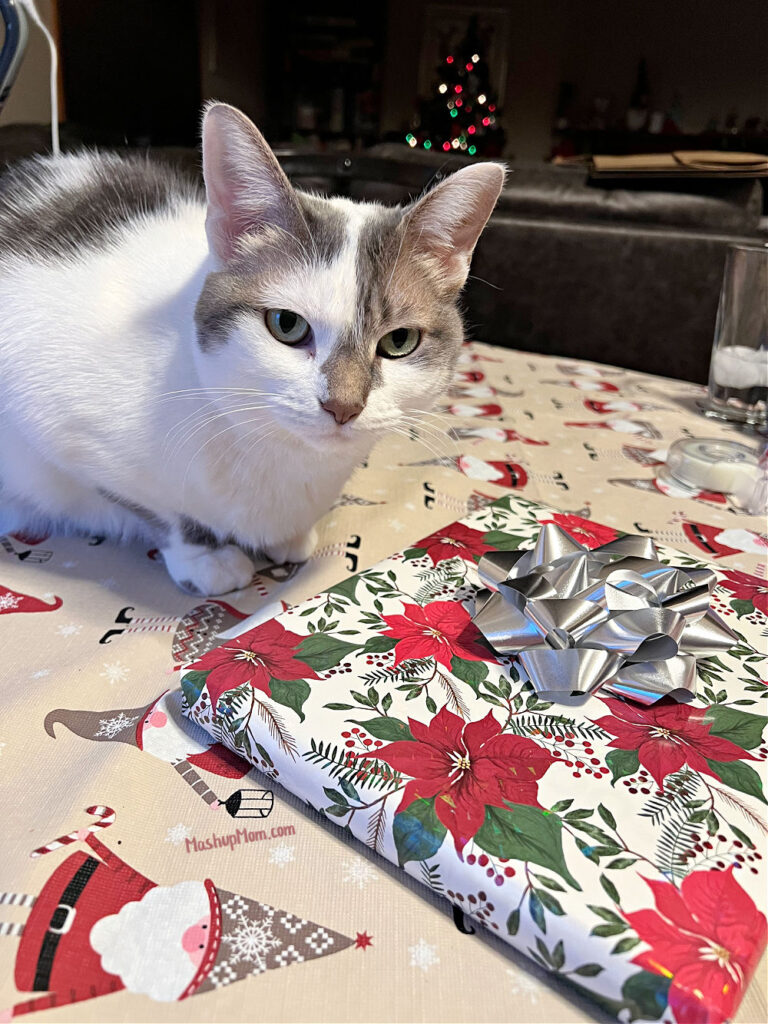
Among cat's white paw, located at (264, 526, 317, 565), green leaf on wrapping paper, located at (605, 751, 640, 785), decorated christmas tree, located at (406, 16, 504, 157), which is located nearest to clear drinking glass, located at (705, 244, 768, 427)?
cat's white paw, located at (264, 526, 317, 565)

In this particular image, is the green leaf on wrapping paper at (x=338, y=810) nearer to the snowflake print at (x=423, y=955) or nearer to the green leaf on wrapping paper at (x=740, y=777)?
the snowflake print at (x=423, y=955)

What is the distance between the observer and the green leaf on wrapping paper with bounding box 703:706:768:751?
0.54m

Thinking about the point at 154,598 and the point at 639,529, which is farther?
the point at 639,529

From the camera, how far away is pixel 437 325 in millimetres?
753

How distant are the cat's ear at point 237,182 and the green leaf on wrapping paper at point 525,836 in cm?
56

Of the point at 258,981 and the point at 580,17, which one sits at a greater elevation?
the point at 580,17

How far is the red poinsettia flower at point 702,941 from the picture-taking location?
1.23 feet

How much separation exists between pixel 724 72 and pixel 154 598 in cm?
530

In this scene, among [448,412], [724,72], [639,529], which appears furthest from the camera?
[724,72]

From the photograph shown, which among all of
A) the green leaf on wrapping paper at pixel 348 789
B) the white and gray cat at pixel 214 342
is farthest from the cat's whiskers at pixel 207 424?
the green leaf on wrapping paper at pixel 348 789

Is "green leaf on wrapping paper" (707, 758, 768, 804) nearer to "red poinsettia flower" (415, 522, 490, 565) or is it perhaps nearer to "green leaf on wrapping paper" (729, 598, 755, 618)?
"green leaf on wrapping paper" (729, 598, 755, 618)

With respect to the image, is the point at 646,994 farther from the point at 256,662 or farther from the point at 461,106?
the point at 461,106

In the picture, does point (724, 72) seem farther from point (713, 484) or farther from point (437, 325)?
point (437, 325)

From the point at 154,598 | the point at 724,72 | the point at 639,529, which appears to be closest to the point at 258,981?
the point at 154,598
